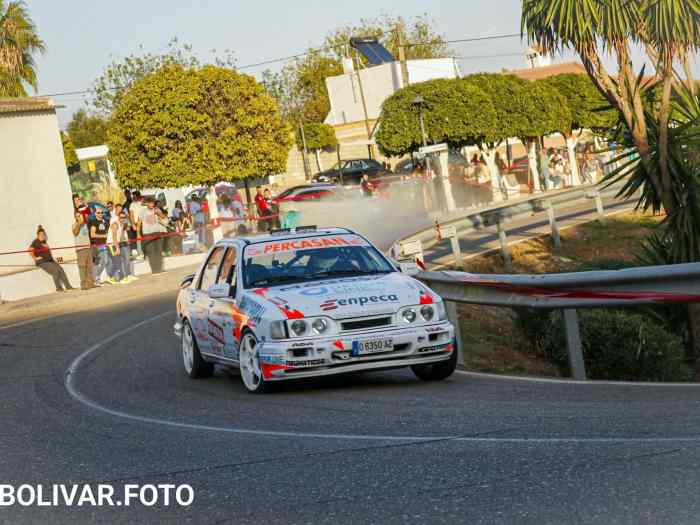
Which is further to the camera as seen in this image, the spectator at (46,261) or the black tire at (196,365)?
the spectator at (46,261)

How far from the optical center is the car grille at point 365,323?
1081 centimetres

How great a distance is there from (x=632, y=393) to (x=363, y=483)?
3.50m

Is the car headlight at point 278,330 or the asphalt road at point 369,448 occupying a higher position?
the car headlight at point 278,330

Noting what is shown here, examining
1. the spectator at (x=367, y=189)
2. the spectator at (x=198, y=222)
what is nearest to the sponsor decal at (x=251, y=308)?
the spectator at (x=198, y=222)

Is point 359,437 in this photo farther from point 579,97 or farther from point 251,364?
point 579,97

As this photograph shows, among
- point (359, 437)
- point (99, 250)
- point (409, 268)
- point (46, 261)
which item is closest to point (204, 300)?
point (409, 268)

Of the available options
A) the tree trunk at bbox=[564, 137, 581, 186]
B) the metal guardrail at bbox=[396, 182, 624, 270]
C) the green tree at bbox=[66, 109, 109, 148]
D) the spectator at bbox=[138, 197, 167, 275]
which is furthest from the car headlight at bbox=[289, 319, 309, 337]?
the green tree at bbox=[66, 109, 109, 148]

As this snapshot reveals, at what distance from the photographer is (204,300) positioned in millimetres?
13070

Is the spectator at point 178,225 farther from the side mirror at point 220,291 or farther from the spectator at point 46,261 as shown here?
the side mirror at point 220,291

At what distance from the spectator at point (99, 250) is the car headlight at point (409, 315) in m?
19.1

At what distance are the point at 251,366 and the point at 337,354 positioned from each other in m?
0.99

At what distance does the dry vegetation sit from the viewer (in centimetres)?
1442

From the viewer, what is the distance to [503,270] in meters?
25.9

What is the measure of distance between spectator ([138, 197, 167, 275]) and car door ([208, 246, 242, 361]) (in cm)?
1896
